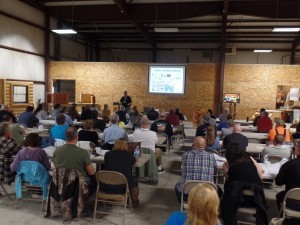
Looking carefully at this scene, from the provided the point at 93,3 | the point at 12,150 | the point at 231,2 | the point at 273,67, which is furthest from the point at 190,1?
the point at 12,150

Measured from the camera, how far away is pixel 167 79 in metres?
15.2

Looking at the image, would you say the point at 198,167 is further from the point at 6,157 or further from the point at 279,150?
the point at 6,157

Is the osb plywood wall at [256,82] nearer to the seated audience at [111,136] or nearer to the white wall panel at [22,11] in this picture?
the white wall panel at [22,11]

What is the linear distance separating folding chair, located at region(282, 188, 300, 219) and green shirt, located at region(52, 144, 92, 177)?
2.35 meters

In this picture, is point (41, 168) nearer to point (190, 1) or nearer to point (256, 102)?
point (190, 1)

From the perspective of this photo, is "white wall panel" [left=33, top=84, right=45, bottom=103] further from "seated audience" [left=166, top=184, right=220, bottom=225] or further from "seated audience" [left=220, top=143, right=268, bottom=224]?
"seated audience" [left=166, top=184, right=220, bottom=225]

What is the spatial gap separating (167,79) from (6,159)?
11.4 metres

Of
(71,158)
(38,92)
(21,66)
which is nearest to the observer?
(71,158)

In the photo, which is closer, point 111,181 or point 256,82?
point 111,181

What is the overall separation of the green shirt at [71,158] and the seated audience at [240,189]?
176 cm

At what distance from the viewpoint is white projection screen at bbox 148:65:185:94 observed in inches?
589

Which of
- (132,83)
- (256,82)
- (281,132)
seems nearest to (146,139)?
(281,132)

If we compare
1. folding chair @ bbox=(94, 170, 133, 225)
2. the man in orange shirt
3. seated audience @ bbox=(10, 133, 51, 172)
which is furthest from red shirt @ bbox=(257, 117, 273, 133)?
seated audience @ bbox=(10, 133, 51, 172)

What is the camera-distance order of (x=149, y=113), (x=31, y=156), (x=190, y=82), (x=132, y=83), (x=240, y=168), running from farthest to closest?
(x=132, y=83), (x=190, y=82), (x=149, y=113), (x=31, y=156), (x=240, y=168)
